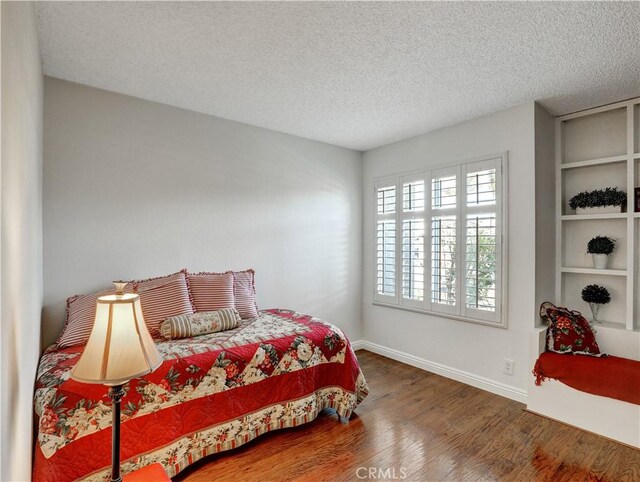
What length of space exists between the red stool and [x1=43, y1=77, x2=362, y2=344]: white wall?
137 cm

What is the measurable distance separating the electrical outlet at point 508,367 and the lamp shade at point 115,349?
2.97 meters

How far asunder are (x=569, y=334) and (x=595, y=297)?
52 cm

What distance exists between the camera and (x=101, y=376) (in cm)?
125

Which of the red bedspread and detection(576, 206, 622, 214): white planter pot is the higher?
detection(576, 206, 622, 214): white planter pot

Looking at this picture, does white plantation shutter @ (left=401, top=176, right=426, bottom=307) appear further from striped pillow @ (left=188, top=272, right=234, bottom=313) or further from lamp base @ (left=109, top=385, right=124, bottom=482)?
lamp base @ (left=109, top=385, right=124, bottom=482)

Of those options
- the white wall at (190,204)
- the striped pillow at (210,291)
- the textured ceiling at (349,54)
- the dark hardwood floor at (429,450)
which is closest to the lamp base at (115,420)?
the dark hardwood floor at (429,450)

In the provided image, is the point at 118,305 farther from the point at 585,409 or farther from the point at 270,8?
the point at 585,409

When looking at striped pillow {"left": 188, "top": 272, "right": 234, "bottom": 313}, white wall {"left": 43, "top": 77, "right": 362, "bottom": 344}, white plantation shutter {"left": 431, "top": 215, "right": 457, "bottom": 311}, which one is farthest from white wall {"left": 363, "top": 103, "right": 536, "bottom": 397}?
striped pillow {"left": 188, "top": 272, "right": 234, "bottom": 313}

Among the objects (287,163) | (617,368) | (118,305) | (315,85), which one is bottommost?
(617,368)

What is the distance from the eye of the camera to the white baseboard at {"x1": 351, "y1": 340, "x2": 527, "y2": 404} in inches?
119

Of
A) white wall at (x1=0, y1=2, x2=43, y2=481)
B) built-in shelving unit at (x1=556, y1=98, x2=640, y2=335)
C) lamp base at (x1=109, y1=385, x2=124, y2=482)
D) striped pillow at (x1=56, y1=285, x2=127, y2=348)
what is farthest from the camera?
built-in shelving unit at (x1=556, y1=98, x2=640, y2=335)

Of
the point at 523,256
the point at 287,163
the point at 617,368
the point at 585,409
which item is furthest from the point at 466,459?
the point at 287,163

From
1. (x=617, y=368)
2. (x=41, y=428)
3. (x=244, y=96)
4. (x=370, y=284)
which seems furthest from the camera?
(x=370, y=284)

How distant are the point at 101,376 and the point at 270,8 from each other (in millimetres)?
1855
